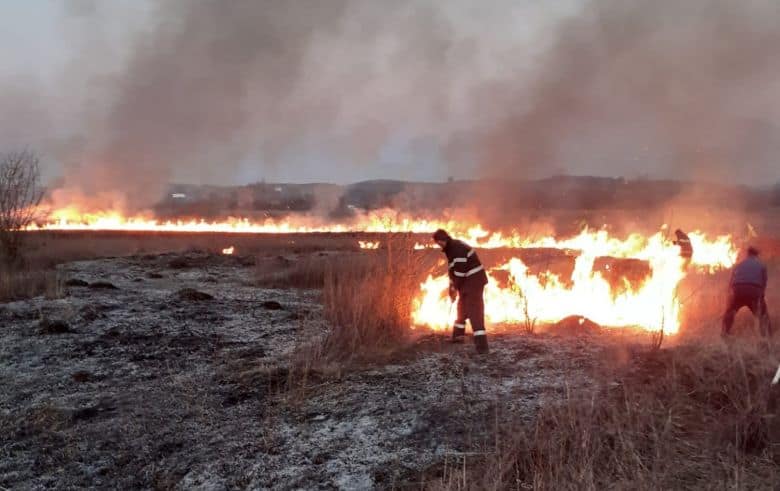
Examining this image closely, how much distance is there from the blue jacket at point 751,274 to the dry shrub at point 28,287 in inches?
498

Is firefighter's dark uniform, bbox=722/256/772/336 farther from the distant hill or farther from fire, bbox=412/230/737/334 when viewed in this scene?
the distant hill

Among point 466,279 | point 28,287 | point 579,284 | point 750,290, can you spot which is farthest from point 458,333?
point 28,287

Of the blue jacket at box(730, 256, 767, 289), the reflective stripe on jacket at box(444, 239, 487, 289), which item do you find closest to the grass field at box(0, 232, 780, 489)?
the blue jacket at box(730, 256, 767, 289)

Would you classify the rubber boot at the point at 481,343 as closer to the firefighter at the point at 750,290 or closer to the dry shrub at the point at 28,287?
the firefighter at the point at 750,290

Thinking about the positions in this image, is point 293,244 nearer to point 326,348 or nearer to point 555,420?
point 326,348

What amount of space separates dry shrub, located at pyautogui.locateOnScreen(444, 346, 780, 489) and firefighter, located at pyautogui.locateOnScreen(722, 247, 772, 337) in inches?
81.0

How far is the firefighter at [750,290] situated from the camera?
347 inches

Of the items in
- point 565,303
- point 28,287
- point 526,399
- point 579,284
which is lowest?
point 526,399

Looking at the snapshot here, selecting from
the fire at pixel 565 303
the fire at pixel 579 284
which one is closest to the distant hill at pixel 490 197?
the fire at pixel 579 284

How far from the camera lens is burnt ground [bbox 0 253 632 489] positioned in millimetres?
5367

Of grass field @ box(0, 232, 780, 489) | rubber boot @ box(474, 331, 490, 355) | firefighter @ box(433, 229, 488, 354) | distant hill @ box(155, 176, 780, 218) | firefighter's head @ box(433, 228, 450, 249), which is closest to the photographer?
grass field @ box(0, 232, 780, 489)

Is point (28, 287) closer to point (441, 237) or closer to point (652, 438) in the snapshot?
point (441, 237)

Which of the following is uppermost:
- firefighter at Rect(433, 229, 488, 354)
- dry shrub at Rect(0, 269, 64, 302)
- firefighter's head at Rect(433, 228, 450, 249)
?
firefighter's head at Rect(433, 228, 450, 249)

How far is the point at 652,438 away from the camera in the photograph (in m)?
5.37
